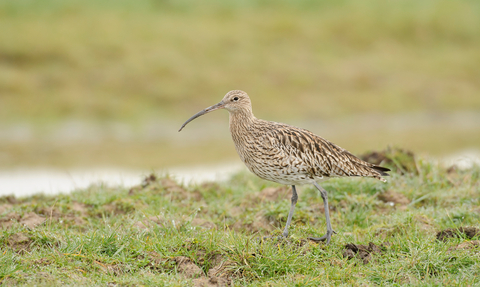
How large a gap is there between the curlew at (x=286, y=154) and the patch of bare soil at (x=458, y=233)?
0.90 metres

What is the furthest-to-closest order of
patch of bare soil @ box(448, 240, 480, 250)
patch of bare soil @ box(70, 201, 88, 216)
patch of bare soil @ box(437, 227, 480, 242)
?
1. patch of bare soil @ box(70, 201, 88, 216)
2. patch of bare soil @ box(437, 227, 480, 242)
3. patch of bare soil @ box(448, 240, 480, 250)

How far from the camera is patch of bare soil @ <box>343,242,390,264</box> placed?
4652mm

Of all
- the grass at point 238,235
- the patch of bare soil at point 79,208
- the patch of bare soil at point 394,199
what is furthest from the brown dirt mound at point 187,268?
the patch of bare soil at point 394,199

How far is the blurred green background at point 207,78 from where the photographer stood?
12.1 metres

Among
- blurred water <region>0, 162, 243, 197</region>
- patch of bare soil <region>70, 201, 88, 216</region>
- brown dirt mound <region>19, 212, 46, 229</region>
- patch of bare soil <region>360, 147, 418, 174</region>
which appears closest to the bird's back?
patch of bare soil <region>360, 147, 418, 174</region>

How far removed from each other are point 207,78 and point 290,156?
9040mm

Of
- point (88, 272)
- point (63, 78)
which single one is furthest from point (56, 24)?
point (88, 272)

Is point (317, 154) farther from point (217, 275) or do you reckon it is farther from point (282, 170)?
point (217, 275)

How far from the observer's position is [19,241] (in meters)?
4.84

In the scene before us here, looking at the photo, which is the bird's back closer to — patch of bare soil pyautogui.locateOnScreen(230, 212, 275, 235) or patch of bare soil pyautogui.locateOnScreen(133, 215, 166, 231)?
patch of bare soil pyautogui.locateOnScreen(230, 212, 275, 235)

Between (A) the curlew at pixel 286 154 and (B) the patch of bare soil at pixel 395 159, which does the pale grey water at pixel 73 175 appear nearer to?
(B) the patch of bare soil at pixel 395 159

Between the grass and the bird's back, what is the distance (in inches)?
20.5

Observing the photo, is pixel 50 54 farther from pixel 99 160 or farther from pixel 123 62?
pixel 99 160

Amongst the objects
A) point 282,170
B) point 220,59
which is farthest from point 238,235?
point 220,59
